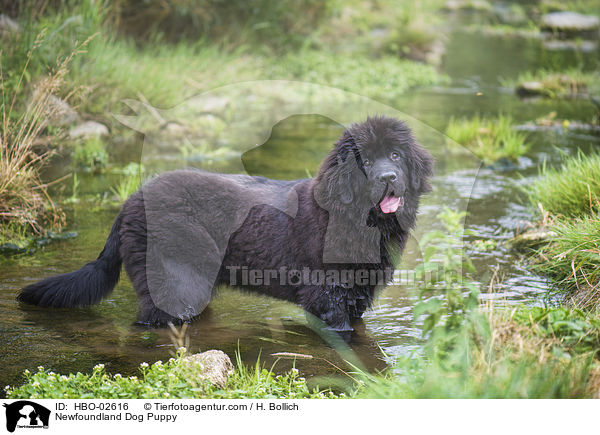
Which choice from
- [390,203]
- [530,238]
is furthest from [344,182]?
[530,238]

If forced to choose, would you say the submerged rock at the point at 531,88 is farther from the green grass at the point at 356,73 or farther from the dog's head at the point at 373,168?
the dog's head at the point at 373,168

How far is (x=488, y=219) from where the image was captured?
238 inches

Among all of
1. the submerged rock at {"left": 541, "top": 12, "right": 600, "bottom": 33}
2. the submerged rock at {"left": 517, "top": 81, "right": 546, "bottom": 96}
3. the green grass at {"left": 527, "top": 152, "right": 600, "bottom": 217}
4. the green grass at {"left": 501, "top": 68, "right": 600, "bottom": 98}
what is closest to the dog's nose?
the green grass at {"left": 527, "top": 152, "right": 600, "bottom": 217}

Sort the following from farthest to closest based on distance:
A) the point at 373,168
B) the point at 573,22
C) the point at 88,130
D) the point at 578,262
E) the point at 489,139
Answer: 1. the point at 573,22
2. the point at 489,139
3. the point at 88,130
4. the point at 578,262
5. the point at 373,168

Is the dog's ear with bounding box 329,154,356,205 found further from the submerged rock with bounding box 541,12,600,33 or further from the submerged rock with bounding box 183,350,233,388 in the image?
the submerged rock with bounding box 541,12,600,33

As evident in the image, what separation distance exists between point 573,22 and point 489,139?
10.9 m

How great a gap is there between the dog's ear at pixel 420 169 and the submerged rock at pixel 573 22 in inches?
596

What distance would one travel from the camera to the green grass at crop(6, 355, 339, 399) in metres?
2.93

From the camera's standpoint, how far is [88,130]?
7.59 meters

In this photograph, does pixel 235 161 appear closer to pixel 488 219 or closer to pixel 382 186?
pixel 488 219

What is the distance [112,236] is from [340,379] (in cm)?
184

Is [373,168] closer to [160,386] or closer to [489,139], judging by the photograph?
[160,386]
